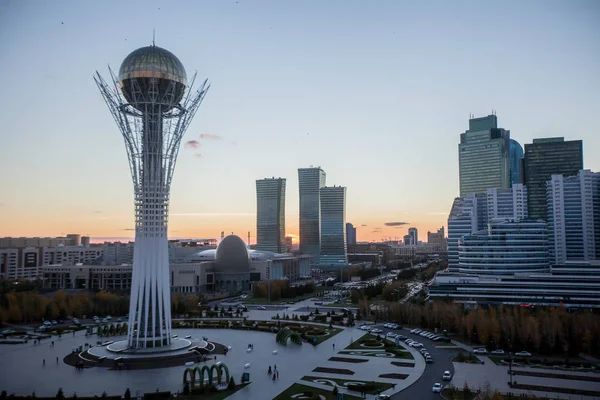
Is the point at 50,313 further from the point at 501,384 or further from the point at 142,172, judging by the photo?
the point at 501,384

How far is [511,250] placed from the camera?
292ft

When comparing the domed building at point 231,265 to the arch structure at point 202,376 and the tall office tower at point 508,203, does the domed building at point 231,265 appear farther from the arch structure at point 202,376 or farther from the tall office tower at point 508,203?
the arch structure at point 202,376

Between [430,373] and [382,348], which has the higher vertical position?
[430,373]

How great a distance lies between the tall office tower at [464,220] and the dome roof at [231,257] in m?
49.1

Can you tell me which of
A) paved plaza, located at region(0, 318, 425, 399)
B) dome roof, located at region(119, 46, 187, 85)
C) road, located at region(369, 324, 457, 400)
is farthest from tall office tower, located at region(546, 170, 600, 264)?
dome roof, located at region(119, 46, 187, 85)

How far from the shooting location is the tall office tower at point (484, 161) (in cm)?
17625

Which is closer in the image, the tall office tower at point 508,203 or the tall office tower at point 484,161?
the tall office tower at point 508,203

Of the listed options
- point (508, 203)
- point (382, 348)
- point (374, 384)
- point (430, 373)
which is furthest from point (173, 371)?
point (508, 203)

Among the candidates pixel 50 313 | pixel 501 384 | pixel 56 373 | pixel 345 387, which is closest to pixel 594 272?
pixel 501 384

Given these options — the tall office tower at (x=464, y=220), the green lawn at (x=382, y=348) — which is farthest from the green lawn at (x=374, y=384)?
the tall office tower at (x=464, y=220)

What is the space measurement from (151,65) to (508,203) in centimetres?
9548

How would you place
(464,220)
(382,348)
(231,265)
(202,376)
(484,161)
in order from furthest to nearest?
1. (484,161)
2. (231,265)
3. (464,220)
4. (382,348)
5. (202,376)

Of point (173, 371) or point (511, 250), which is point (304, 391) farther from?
point (511, 250)

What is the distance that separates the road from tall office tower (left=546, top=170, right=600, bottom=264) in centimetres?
7184
